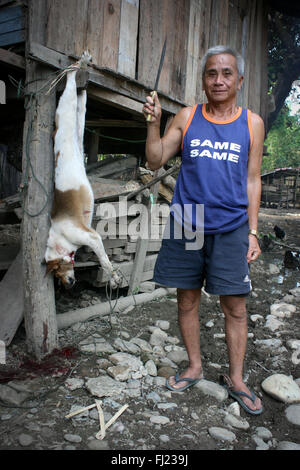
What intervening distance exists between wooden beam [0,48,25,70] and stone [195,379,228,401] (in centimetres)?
301

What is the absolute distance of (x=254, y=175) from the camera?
2383 mm

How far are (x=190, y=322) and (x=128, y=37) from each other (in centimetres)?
292

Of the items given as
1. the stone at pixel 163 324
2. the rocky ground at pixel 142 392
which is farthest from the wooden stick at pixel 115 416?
the stone at pixel 163 324

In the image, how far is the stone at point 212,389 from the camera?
102 inches

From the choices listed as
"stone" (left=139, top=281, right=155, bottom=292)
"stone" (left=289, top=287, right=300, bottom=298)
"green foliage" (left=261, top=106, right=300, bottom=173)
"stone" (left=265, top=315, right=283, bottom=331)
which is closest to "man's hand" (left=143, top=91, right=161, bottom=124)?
"stone" (left=265, top=315, right=283, bottom=331)

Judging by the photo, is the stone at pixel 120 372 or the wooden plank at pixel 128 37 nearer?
the stone at pixel 120 372

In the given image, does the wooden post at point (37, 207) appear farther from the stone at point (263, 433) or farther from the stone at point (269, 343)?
the stone at point (269, 343)

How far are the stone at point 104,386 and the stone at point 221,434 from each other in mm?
748

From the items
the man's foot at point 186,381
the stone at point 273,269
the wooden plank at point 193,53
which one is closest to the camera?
the man's foot at point 186,381

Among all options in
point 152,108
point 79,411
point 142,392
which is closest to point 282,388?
point 142,392

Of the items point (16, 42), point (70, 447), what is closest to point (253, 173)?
point (70, 447)

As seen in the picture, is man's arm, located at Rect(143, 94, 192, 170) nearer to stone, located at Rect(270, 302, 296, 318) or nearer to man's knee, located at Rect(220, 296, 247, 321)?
man's knee, located at Rect(220, 296, 247, 321)

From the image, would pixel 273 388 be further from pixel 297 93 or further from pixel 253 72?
pixel 297 93

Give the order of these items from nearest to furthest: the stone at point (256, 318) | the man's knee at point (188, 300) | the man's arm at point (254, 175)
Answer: the man's arm at point (254, 175), the man's knee at point (188, 300), the stone at point (256, 318)
